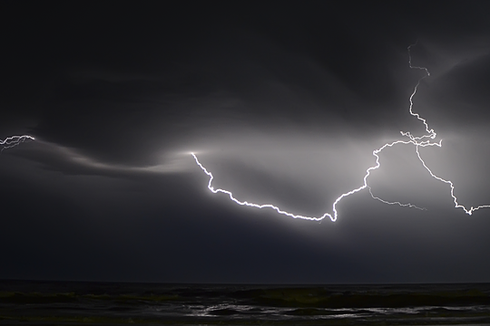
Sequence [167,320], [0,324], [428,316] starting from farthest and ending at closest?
[428,316] < [167,320] < [0,324]

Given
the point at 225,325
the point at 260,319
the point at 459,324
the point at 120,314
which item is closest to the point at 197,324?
the point at 225,325

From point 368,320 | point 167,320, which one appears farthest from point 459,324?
point 167,320

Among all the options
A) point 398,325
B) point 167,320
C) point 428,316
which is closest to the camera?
point 398,325

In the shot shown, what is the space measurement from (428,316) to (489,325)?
462 cm

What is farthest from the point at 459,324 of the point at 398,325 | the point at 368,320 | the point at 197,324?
the point at 197,324

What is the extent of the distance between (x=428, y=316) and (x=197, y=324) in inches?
402

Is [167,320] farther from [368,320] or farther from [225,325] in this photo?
[368,320]

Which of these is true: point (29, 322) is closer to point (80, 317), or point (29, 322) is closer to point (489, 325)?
point (80, 317)

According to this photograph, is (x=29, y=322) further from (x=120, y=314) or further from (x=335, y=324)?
(x=335, y=324)

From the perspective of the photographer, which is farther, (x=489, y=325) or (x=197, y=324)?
(x=197, y=324)

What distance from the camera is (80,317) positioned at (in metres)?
19.7

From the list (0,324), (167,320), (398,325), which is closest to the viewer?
(0,324)

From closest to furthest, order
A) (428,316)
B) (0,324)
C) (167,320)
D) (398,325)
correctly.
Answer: (0,324) → (398,325) → (167,320) → (428,316)

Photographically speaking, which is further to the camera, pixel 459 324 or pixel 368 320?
pixel 368 320
